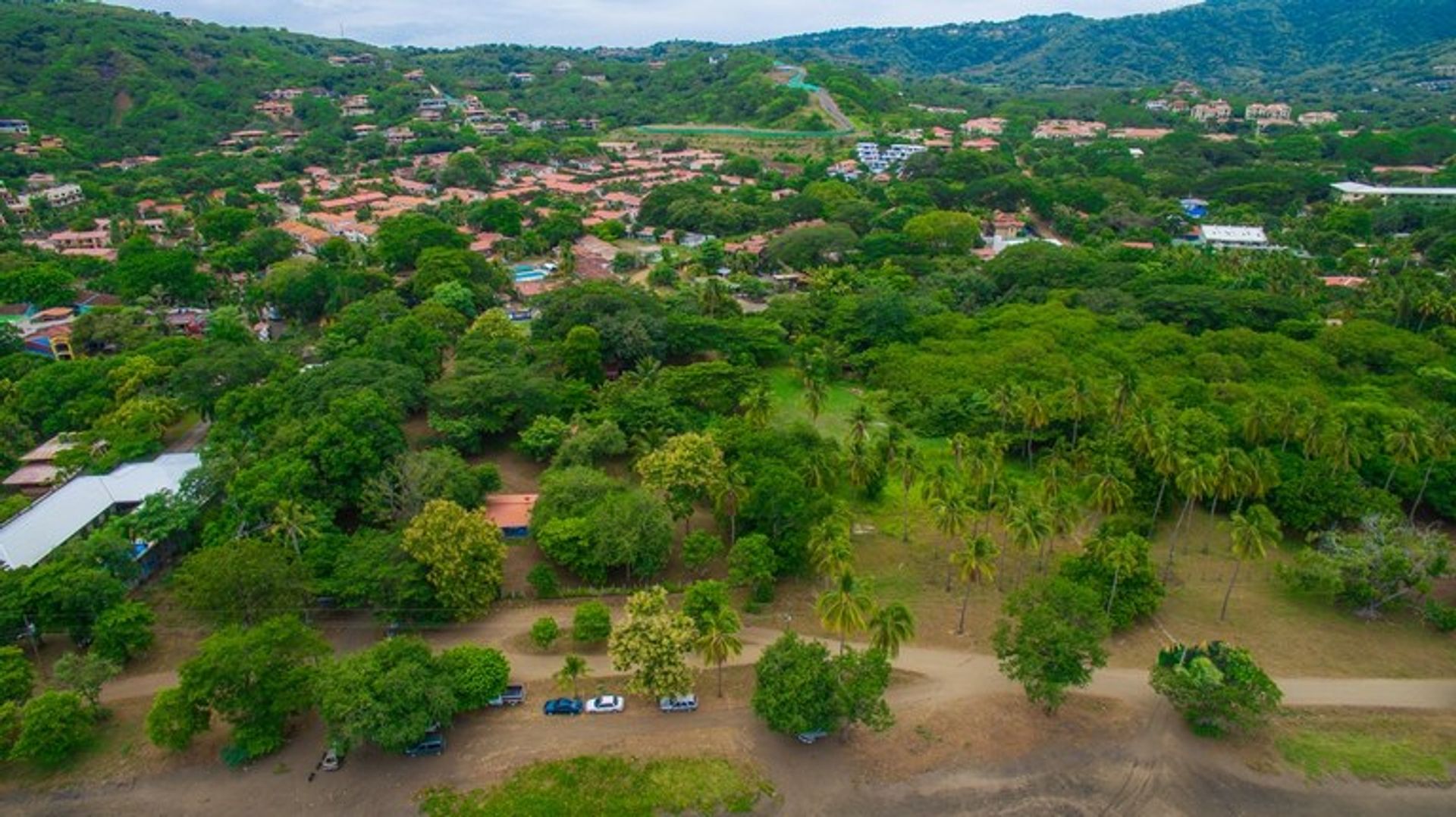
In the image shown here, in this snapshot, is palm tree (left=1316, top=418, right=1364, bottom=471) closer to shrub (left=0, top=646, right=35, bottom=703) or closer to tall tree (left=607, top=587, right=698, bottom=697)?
tall tree (left=607, top=587, right=698, bottom=697)

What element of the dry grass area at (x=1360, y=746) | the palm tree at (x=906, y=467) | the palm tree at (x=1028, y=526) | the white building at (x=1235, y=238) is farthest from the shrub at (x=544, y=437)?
the white building at (x=1235, y=238)

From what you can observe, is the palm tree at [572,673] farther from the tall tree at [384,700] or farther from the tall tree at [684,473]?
the tall tree at [684,473]

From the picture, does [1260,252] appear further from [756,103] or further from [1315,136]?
[756,103]

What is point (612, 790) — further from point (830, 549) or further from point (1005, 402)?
point (1005, 402)

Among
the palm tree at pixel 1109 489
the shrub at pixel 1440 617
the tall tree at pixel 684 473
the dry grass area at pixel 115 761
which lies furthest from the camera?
the tall tree at pixel 684 473

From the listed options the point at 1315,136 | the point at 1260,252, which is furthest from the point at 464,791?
the point at 1315,136

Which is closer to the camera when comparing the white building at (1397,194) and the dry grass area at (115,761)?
the dry grass area at (115,761)
